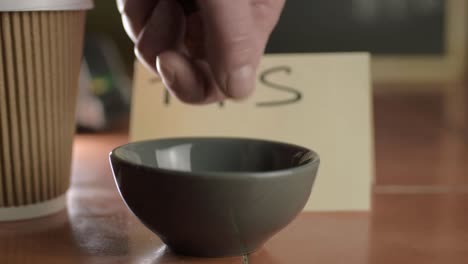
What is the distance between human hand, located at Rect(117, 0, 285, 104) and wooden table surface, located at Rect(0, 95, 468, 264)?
11 cm

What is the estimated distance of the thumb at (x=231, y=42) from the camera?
1.52ft

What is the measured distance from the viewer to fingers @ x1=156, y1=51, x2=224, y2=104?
53 centimetres

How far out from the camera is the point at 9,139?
0.57m

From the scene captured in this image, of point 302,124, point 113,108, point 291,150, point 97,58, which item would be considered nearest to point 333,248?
point 291,150

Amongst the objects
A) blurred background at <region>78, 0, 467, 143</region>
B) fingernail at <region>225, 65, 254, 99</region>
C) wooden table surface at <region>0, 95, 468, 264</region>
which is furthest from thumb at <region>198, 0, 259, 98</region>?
blurred background at <region>78, 0, 467, 143</region>

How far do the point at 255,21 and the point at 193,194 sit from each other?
133mm

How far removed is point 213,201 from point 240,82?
87mm

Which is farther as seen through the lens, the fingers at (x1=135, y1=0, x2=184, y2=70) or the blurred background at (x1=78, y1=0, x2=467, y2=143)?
the blurred background at (x1=78, y1=0, x2=467, y2=143)

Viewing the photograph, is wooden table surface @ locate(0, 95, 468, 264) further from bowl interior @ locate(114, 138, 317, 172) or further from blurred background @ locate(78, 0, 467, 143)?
blurred background @ locate(78, 0, 467, 143)

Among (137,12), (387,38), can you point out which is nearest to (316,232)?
(137,12)

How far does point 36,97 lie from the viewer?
58cm

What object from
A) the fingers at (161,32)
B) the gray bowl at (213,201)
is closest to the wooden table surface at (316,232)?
the gray bowl at (213,201)

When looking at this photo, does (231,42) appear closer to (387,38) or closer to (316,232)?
(316,232)

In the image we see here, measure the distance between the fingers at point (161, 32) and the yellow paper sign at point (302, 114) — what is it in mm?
114
